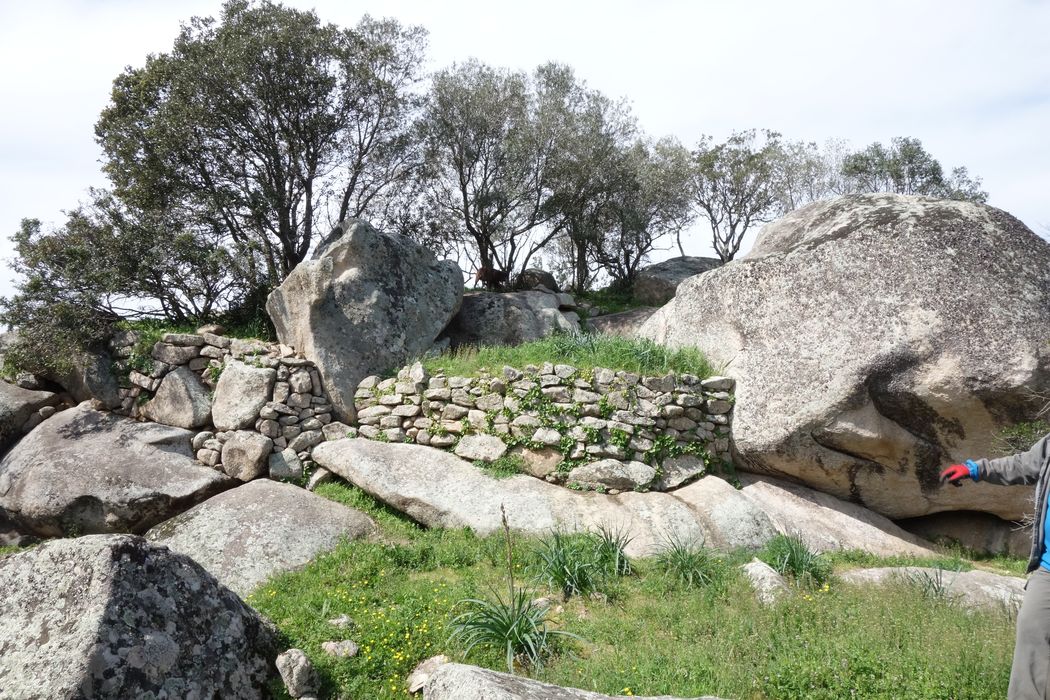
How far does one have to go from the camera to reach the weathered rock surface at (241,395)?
11.8 meters

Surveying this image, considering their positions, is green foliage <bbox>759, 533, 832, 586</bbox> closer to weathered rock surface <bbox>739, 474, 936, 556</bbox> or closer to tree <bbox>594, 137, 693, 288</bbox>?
weathered rock surface <bbox>739, 474, 936, 556</bbox>

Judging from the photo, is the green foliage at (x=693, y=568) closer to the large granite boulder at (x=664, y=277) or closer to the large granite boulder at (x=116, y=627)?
the large granite boulder at (x=116, y=627)

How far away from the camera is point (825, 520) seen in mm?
11039

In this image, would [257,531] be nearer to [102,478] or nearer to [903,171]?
[102,478]

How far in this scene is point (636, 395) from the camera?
1169 centimetres

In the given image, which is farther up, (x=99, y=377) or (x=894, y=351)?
(x=894, y=351)

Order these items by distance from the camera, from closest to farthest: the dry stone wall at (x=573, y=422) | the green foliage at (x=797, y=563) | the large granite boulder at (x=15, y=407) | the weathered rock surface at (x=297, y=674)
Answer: the weathered rock surface at (x=297, y=674)
the green foliage at (x=797, y=563)
the dry stone wall at (x=573, y=422)
the large granite boulder at (x=15, y=407)

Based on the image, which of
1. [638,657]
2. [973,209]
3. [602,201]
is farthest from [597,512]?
[602,201]

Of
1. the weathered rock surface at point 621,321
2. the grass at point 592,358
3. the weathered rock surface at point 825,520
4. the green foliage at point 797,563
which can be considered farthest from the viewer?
the weathered rock surface at point 621,321

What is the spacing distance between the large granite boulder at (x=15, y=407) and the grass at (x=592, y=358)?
24.2ft

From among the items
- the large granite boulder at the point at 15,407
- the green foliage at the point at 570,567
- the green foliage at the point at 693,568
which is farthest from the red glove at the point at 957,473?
the large granite boulder at the point at 15,407

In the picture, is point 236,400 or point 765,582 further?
point 236,400

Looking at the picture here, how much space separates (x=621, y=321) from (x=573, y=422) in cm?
827

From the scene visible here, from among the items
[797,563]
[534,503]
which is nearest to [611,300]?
[534,503]
